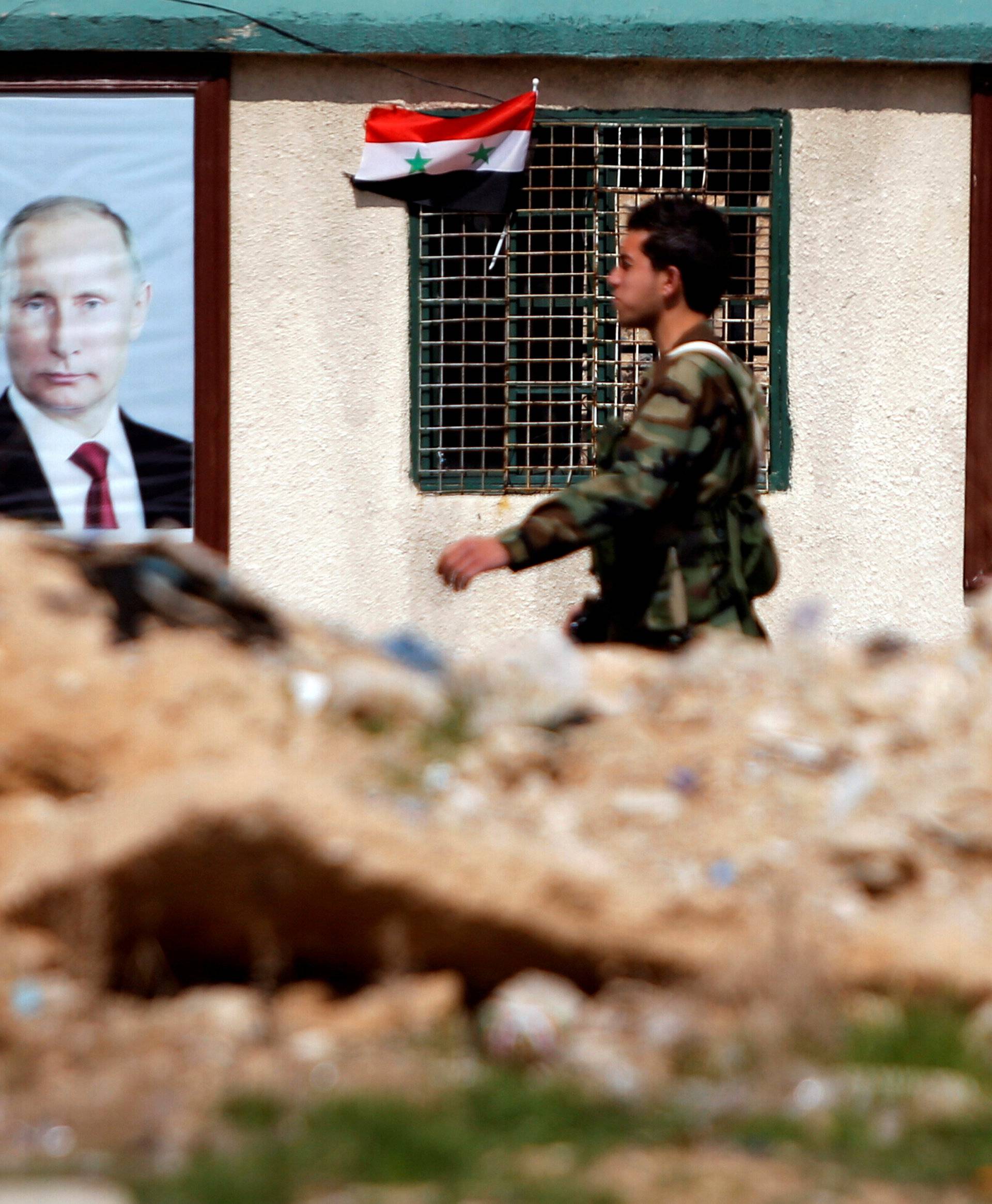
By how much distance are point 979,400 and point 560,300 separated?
1833mm

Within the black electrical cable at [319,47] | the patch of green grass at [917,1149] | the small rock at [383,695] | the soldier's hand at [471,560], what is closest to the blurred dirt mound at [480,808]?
the small rock at [383,695]

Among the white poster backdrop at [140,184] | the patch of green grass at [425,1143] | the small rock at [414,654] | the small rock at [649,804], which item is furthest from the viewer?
the white poster backdrop at [140,184]

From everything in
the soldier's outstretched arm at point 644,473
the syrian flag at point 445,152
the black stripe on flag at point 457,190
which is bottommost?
the soldier's outstretched arm at point 644,473

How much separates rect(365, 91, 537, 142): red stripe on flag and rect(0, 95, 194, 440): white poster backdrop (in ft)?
2.51

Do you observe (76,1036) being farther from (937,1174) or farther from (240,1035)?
(937,1174)

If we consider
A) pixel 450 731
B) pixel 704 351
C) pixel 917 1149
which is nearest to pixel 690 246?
pixel 704 351

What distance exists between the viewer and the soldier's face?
4297 millimetres

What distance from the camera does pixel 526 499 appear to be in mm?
7477

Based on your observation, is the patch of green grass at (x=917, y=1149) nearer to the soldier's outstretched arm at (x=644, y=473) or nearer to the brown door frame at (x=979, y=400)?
the soldier's outstretched arm at (x=644, y=473)

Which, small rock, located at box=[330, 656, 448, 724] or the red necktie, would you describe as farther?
the red necktie

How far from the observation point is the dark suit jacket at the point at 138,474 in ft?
24.0

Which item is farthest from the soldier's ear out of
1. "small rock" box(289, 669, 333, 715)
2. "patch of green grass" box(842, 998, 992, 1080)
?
"patch of green grass" box(842, 998, 992, 1080)

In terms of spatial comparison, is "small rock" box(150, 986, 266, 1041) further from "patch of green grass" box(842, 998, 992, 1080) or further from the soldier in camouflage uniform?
the soldier in camouflage uniform

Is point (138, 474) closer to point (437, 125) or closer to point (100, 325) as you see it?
point (100, 325)
